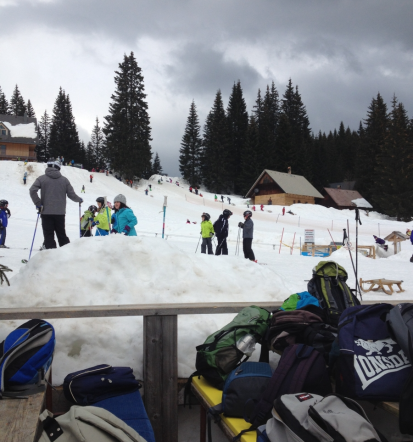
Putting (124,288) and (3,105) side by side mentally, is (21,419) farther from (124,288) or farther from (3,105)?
(3,105)

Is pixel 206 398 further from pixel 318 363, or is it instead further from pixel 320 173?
pixel 320 173

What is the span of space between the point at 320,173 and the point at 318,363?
235 ft

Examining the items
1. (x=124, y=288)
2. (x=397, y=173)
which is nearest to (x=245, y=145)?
(x=397, y=173)

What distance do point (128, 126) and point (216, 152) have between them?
1642cm

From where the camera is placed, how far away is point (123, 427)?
85.0 inches

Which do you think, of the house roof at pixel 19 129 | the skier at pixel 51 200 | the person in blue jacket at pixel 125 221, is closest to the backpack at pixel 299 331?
the person in blue jacket at pixel 125 221

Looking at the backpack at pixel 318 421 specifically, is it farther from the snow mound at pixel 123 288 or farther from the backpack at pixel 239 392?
the snow mound at pixel 123 288

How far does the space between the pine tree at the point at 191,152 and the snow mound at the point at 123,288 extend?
5987 centimetres

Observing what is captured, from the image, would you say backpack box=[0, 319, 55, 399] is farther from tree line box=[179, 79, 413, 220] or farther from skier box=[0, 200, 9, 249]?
tree line box=[179, 79, 413, 220]

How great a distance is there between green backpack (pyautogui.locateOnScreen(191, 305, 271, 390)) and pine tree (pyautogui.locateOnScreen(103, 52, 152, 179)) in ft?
168

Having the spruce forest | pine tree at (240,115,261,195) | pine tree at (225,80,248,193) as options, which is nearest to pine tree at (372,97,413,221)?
the spruce forest

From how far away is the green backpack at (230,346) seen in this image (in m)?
2.98

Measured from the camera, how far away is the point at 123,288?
177 inches

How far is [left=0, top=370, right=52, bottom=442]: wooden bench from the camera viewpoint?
1949mm
